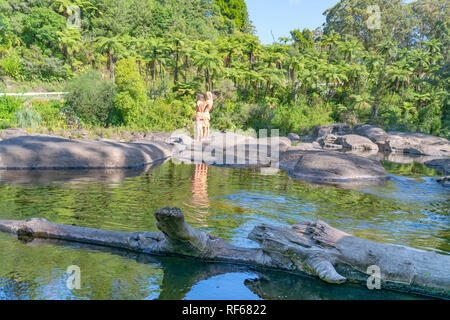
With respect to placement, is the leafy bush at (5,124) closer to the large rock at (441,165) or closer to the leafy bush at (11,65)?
the leafy bush at (11,65)

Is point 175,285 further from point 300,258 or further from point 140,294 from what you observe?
point 300,258

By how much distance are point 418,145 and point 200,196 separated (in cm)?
1963

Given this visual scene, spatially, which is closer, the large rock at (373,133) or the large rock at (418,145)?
the large rock at (418,145)

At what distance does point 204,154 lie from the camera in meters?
16.3

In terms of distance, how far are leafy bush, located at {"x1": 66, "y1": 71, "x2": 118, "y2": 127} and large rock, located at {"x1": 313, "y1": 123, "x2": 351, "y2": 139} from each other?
14196 mm

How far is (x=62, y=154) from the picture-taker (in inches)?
490

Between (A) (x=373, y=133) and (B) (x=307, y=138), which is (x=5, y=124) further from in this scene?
(A) (x=373, y=133)

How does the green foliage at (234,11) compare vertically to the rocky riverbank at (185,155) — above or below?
above

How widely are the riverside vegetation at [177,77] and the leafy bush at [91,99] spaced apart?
6 centimetres

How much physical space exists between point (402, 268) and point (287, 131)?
84.6ft

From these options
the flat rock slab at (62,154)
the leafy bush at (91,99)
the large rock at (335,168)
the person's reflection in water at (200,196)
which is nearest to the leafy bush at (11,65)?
the leafy bush at (91,99)

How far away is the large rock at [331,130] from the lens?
→ 2828cm

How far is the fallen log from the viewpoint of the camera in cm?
418
